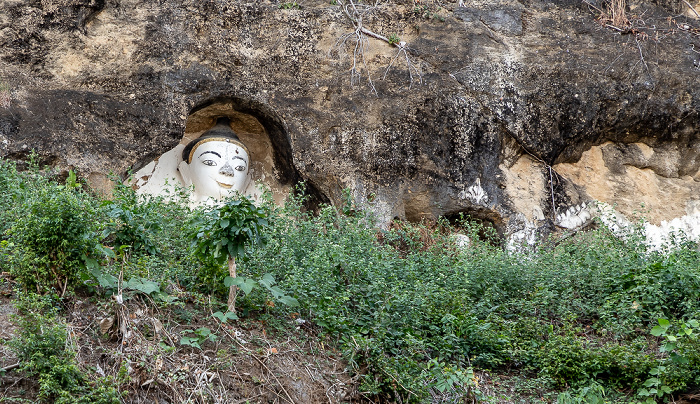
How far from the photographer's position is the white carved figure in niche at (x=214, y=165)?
29.3 feet

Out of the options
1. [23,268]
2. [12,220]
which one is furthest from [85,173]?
[23,268]

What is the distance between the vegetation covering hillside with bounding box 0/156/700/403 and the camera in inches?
201

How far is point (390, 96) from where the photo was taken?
905cm

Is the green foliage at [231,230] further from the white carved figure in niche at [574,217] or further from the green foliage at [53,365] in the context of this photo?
the white carved figure in niche at [574,217]

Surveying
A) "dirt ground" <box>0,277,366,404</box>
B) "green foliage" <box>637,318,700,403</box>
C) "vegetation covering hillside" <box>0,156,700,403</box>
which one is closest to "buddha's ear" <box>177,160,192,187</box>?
"vegetation covering hillside" <box>0,156,700,403</box>

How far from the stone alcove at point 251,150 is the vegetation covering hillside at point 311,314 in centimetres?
156

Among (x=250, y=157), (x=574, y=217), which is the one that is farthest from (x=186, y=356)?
(x=574, y=217)

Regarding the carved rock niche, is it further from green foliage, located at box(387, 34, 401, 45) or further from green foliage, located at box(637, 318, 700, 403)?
green foliage, located at box(637, 318, 700, 403)

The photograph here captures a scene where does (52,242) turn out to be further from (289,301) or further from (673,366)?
(673,366)

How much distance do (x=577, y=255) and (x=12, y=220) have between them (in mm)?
5079

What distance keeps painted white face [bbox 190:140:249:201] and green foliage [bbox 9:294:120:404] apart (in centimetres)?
414

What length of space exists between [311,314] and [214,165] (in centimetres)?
321

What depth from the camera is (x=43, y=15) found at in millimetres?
8391

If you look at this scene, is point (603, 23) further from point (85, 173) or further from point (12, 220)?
point (12, 220)
